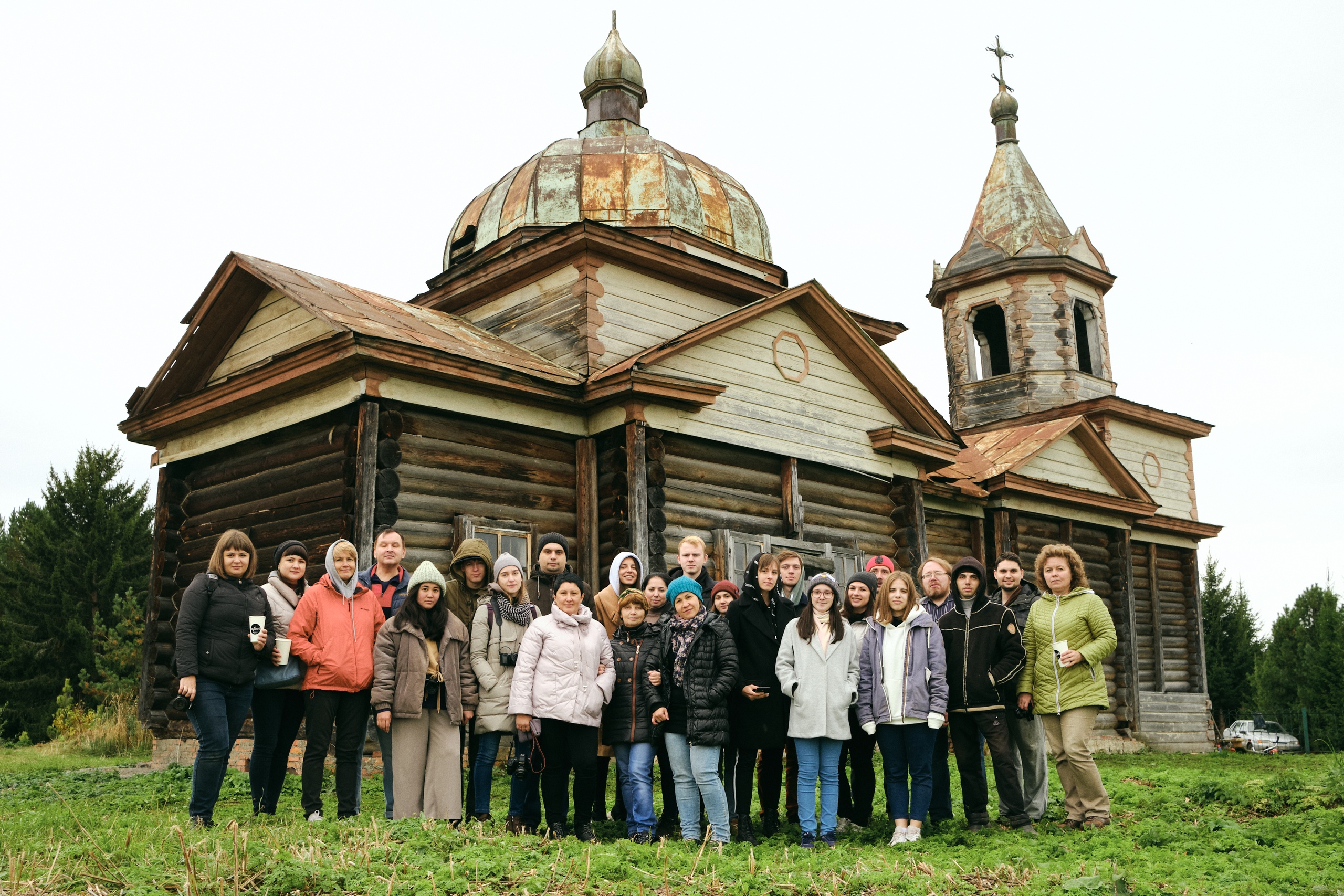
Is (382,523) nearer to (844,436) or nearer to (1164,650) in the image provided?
(844,436)

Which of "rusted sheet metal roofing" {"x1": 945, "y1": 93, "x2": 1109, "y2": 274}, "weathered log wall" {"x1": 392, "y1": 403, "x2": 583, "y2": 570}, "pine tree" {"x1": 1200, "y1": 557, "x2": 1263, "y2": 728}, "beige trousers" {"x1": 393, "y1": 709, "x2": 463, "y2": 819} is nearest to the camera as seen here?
"beige trousers" {"x1": 393, "y1": 709, "x2": 463, "y2": 819}

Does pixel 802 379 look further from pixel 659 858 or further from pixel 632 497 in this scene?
pixel 659 858

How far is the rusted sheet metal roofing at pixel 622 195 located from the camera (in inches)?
611

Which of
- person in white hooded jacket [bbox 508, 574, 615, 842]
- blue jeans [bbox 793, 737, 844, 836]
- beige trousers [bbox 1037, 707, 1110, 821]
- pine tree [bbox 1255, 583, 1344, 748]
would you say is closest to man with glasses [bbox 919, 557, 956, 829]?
beige trousers [bbox 1037, 707, 1110, 821]

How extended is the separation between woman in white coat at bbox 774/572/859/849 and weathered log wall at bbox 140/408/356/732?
16.9ft

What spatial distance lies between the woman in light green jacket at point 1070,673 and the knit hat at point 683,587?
216 centimetres

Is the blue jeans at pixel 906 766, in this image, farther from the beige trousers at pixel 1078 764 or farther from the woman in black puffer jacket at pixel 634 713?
the woman in black puffer jacket at pixel 634 713

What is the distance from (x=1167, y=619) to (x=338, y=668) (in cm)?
1952

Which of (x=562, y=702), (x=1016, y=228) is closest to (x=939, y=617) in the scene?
(x=562, y=702)

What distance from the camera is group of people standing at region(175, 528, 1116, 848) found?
6.54m

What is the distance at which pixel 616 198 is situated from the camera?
615 inches

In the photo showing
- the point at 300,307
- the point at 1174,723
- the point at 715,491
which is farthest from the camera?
the point at 1174,723

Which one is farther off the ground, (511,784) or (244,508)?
(244,508)

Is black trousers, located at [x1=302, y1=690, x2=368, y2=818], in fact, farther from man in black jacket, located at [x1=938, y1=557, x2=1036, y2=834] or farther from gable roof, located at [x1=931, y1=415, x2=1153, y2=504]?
gable roof, located at [x1=931, y1=415, x2=1153, y2=504]
